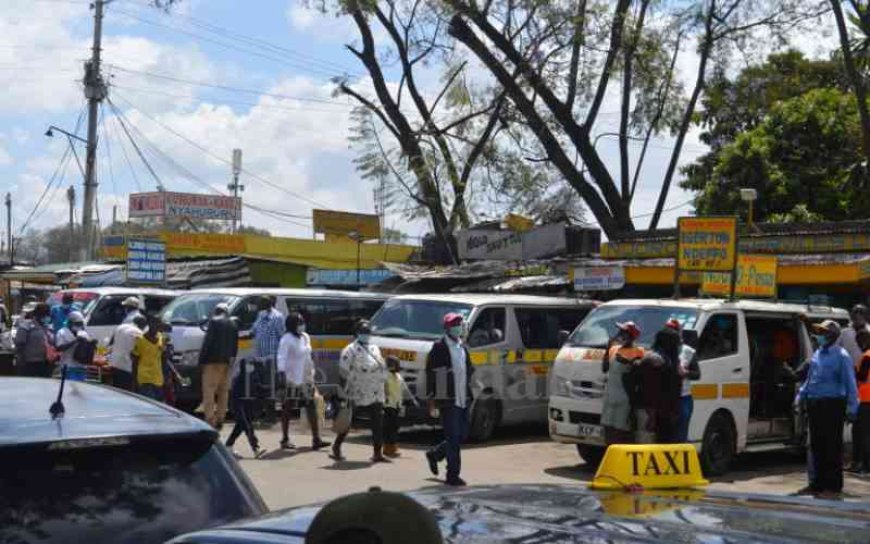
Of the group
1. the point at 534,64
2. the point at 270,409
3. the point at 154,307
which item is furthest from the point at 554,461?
the point at 534,64

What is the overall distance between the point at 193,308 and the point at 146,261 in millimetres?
7479

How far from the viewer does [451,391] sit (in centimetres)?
1184

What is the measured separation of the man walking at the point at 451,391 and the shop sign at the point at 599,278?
6142mm

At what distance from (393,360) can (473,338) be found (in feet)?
6.35

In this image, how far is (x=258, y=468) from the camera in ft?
43.1

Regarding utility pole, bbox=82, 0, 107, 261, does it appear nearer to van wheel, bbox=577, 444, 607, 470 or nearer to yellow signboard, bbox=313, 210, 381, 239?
yellow signboard, bbox=313, 210, 381, 239

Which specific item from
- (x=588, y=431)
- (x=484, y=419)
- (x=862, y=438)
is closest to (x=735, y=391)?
(x=862, y=438)

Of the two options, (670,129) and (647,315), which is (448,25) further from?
(647,315)

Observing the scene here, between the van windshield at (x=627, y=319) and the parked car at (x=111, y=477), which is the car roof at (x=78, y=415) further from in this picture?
the van windshield at (x=627, y=319)

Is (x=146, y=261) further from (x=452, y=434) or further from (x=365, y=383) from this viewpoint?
(x=452, y=434)

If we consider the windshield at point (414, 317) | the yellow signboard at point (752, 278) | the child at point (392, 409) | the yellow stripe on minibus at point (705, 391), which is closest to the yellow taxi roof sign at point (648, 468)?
the yellow stripe on minibus at point (705, 391)

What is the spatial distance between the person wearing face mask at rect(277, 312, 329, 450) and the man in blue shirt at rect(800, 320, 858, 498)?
20.7ft

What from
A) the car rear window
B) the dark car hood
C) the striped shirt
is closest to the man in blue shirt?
the striped shirt

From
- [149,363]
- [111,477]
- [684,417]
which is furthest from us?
[149,363]
